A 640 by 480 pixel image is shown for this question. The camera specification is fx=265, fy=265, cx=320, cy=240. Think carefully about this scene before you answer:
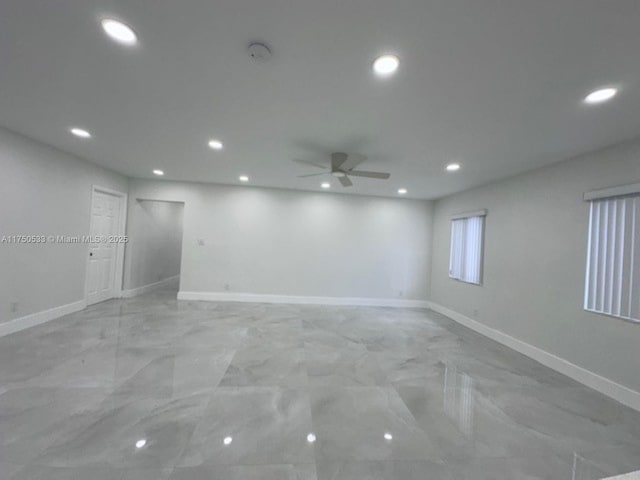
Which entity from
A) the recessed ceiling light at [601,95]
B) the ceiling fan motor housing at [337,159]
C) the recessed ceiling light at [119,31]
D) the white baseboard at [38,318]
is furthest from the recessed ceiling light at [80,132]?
the recessed ceiling light at [601,95]

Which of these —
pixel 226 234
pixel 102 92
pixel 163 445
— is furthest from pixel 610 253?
pixel 226 234

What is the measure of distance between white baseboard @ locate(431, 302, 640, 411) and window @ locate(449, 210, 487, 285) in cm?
85

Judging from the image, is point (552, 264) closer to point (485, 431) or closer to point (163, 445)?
point (485, 431)

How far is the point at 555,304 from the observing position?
3.30m

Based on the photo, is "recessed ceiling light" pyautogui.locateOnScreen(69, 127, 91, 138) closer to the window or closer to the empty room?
the empty room

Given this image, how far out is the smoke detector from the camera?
1.60 metres

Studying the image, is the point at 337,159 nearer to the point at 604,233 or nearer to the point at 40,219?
the point at 604,233

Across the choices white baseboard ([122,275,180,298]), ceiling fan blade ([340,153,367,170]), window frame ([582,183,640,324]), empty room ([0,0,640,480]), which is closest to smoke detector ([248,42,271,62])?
empty room ([0,0,640,480])

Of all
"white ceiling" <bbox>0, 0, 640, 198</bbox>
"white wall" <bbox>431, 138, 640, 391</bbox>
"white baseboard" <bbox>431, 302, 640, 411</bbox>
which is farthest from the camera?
"white wall" <bbox>431, 138, 640, 391</bbox>

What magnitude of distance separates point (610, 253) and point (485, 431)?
2.34 m

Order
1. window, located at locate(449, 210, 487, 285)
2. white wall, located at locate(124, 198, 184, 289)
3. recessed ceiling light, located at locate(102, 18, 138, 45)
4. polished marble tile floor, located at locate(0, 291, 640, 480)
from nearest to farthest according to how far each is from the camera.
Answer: recessed ceiling light, located at locate(102, 18, 138, 45) < polished marble tile floor, located at locate(0, 291, 640, 480) < window, located at locate(449, 210, 487, 285) < white wall, located at locate(124, 198, 184, 289)

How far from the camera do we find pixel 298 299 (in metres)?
5.96

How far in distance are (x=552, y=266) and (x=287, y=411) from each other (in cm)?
362

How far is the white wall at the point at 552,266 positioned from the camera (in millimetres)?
2701
